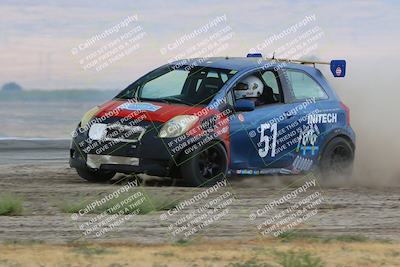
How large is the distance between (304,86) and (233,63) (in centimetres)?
118

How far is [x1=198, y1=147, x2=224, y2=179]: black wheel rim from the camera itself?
12.1m

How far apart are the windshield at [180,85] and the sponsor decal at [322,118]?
1361mm

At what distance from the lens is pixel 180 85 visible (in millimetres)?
13234


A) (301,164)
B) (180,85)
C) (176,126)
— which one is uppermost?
(180,85)

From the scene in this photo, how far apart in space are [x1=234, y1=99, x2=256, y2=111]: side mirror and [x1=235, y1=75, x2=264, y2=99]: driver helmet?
28cm

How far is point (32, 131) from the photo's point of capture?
113 feet

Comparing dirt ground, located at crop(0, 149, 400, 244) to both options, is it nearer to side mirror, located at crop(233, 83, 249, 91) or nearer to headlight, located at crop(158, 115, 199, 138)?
headlight, located at crop(158, 115, 199, 138)

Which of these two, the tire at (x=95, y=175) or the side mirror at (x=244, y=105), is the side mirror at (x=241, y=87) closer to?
the side mirror at (x=244, y=105)

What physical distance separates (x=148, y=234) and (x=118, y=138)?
3.41 metres

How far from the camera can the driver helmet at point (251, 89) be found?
12830mm

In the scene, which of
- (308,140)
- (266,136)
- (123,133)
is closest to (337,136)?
(308,140)

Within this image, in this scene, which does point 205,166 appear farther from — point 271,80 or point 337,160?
point 337,160

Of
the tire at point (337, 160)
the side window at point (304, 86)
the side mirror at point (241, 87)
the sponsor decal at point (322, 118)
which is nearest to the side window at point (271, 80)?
the side window at point (304, 86)

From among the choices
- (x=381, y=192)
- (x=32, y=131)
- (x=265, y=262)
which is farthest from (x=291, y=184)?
(x=32, y=131)
